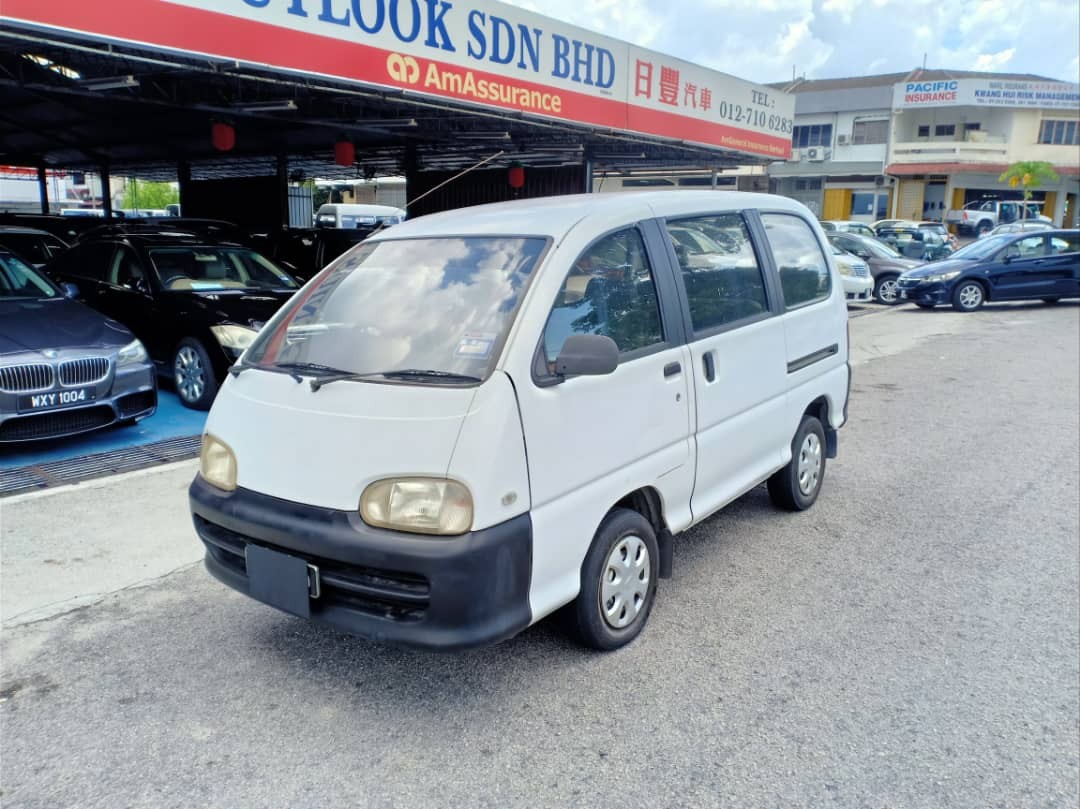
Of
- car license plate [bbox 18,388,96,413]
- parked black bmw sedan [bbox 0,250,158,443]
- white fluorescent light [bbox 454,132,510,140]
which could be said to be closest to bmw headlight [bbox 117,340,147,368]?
parked black bmw sedan [bbox 0,250,158,443]

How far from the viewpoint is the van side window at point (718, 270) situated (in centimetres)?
385

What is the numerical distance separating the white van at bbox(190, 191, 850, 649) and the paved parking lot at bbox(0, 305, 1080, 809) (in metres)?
0.41

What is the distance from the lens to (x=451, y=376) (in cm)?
295

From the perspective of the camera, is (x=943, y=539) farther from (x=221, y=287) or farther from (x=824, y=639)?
(x=221, y=287)

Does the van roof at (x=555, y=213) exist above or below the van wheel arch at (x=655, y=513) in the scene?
above

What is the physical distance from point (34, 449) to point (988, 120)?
5164cm

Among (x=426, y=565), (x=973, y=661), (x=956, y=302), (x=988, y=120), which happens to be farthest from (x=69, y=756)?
(x=988, y=120)

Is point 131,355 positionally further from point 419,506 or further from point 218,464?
point 419,506

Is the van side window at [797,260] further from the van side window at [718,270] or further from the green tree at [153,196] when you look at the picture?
the green tree at [153,196]

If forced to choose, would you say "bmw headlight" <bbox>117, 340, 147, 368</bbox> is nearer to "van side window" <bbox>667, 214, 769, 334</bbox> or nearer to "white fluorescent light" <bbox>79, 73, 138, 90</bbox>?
"white fluorescent light" <bbox>79, 73, 138, 90</bbox>

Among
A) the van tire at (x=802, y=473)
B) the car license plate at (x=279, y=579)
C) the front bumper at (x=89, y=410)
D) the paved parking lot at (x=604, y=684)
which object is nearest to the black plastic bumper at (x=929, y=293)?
the paved parking lot at (x=604, y=684)

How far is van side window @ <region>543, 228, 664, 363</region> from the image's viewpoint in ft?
10.4

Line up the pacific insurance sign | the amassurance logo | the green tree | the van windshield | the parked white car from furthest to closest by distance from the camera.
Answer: the green tree → the parked white car → the amassurance logo → the pacific insurance sign → the van windshield

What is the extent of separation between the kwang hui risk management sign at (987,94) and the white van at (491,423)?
47.6 m
